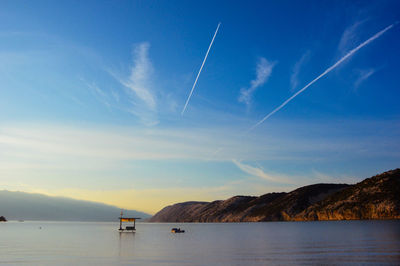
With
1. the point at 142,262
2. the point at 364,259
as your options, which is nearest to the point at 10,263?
the point at 142,262

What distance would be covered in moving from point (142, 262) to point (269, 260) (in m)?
16.5

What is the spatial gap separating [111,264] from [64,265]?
5.49m

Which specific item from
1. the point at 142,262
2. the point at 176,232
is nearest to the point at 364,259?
the point at 142,262

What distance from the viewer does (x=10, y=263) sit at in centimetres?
4209

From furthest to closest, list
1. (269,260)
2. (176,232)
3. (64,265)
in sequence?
(176,232) < (269,260) < (64,265)

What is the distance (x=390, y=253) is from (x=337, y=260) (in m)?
9.45

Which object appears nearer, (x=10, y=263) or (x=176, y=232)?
(x=10, y=263)

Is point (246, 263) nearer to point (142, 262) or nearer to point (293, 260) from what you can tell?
point (293, 260)

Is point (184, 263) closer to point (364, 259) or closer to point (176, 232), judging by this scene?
point (364, 259)

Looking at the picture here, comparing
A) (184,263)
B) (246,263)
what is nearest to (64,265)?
(184,263)

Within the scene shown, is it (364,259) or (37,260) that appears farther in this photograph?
(37,260)

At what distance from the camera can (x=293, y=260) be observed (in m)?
42.4

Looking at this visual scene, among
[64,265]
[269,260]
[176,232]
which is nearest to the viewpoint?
[64,265]

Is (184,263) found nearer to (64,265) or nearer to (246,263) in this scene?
(246,263)
